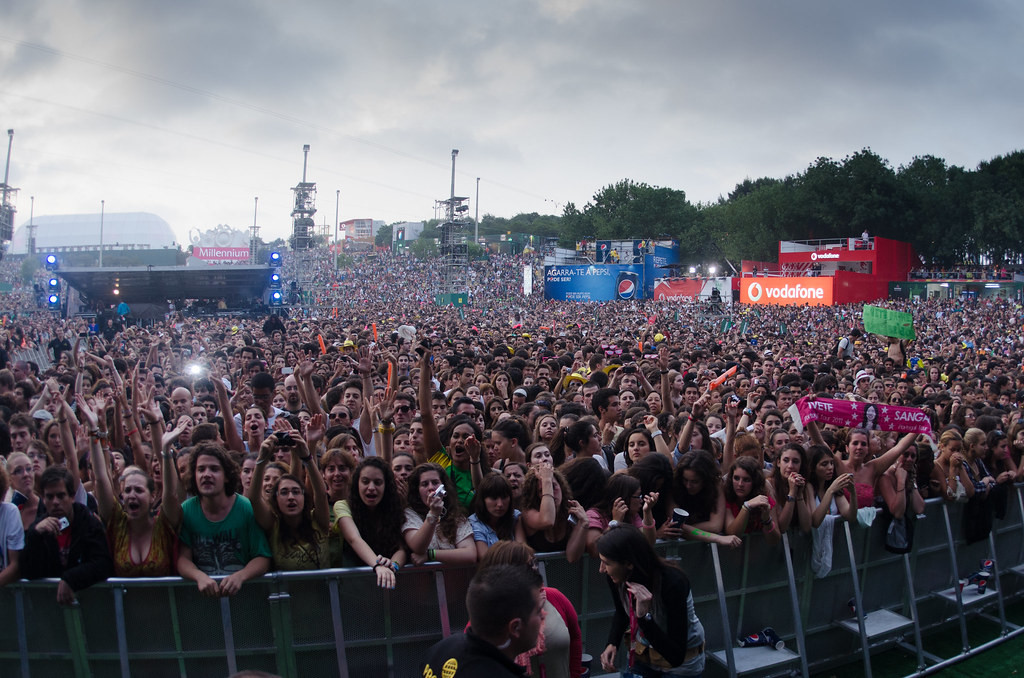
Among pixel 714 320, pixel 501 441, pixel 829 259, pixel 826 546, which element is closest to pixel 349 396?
pixel 501 441

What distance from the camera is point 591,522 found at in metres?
4.13

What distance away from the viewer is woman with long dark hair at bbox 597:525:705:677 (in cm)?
329

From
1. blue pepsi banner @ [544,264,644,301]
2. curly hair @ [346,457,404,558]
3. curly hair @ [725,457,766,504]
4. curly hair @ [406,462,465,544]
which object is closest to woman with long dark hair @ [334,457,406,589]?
curly hair @ [346,457,404,558]

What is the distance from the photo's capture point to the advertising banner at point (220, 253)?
181 feet

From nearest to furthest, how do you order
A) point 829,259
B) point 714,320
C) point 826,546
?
1. point 826,546
2. point 714,320
3. point 829,259

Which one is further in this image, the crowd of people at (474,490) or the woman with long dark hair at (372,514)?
the woman with long dark hair at (372,514)

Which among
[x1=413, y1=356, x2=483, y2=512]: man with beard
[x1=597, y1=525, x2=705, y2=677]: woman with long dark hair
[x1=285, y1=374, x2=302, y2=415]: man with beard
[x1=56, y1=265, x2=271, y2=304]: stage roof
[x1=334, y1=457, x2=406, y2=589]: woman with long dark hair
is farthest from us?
[x1=56, y1=265, x2=271, y2=304]: stage roof

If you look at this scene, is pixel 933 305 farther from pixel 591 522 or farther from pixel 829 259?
pixel 591 522

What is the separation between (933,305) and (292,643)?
39.3 metres

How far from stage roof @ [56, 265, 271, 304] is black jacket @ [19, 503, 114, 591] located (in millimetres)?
29417

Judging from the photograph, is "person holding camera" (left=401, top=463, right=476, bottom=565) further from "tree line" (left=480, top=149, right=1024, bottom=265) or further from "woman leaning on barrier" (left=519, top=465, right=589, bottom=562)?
"tree line" (left=480, top=149, right=1024, bottom=265)

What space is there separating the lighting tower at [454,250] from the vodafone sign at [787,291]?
1558 centimetres

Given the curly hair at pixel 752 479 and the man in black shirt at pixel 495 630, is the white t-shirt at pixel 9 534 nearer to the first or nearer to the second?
Result: the man in black shirt at pixel 495 630

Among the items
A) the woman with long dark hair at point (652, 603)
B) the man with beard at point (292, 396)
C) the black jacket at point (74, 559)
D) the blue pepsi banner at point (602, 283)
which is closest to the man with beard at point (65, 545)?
the black jacket at point (74, 559)
